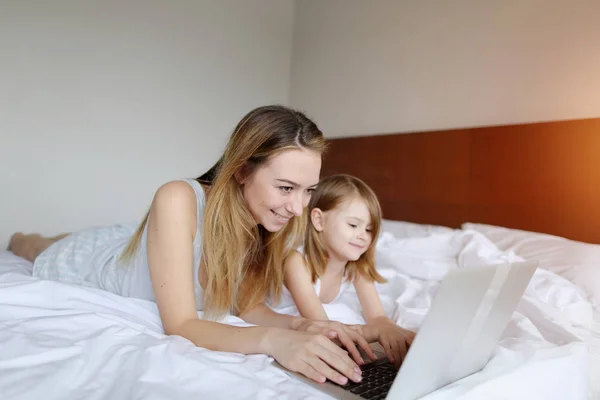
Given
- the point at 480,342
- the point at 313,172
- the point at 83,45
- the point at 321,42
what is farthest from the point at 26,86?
the point at 480,342

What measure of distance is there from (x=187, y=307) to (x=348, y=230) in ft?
2.11

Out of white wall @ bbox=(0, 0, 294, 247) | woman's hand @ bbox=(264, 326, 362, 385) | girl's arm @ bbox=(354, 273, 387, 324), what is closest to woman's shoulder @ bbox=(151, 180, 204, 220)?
woman's hand @ bbox=(264, 326, 362, 385)

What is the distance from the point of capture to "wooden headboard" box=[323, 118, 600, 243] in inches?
79.4

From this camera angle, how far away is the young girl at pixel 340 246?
1.43 m

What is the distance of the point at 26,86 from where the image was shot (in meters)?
2.58

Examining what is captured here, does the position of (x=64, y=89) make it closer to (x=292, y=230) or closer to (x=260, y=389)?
(x=292, y=230)

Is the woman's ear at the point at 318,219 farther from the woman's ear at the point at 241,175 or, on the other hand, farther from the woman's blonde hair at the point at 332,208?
the woman's ear at the point at 241,175

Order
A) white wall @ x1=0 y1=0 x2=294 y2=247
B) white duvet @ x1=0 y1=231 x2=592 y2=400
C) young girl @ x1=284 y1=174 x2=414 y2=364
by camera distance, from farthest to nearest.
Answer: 1. white wall @ x1=0 y1=0 x2=294 y2=247
2. young girl @ x1=284 y1=174 x2=414 y2=364
3. white duvet @ x1=0 y1=231 x2=592 y2=400

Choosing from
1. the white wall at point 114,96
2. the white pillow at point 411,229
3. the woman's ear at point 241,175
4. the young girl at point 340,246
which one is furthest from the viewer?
the white wall at point 114,96

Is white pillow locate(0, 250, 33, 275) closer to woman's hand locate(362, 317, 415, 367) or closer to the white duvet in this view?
the white duvet

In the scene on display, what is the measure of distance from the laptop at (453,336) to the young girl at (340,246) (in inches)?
22.5

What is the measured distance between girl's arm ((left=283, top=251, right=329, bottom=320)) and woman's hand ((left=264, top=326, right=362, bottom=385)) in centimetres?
44

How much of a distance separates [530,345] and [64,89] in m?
2.67

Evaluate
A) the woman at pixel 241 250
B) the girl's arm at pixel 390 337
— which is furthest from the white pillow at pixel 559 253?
the woman at pixel 241 250
